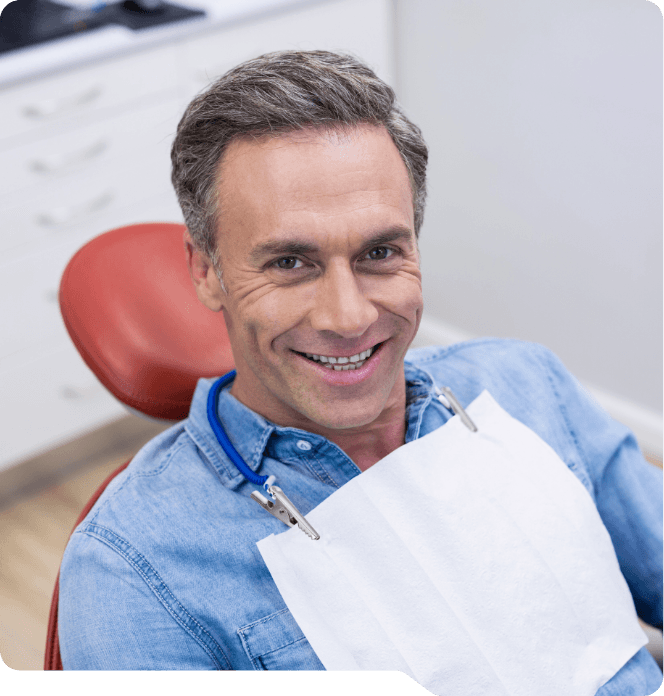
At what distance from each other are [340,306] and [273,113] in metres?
0.21

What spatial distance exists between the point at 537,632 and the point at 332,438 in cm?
31

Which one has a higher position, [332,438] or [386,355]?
[386,355]

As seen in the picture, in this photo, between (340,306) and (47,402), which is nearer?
(340,306)

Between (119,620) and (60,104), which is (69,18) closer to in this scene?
(60,104)

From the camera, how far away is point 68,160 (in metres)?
2.11

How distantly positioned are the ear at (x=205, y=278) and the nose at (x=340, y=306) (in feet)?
0.45

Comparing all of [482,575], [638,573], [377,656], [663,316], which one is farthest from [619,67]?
[377,656]

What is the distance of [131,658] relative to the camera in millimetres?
862

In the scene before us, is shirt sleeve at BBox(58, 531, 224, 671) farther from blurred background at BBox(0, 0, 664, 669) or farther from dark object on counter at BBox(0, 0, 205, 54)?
dark object on counter at BBox(0, 0, 205, 54)

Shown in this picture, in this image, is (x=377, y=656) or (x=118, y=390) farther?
(x=118, y=390)

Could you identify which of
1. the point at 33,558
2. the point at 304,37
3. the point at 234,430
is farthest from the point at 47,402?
the point at 234,430

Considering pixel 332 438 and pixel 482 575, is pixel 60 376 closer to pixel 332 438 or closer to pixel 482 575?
pixel 332 438

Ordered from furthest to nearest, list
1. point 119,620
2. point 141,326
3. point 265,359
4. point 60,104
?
point 60,104 < point 141,326 < point 265,359 < point 119,620

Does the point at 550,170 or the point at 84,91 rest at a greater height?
the point at 84,91
